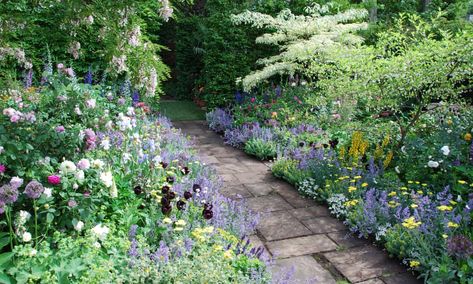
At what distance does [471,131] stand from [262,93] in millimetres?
4050

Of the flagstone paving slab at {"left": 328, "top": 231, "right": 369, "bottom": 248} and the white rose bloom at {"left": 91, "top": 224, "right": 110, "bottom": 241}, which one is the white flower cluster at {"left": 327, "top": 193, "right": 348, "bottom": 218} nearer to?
the flagstone paving slab at {"left": 328, "top": 231, "right": 369, "bottom": 248}

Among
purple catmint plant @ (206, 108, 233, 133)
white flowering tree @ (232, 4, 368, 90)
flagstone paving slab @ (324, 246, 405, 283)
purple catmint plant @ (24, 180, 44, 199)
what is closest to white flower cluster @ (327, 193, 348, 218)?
flagstone paving slab @ (324, 246, 405, 283)

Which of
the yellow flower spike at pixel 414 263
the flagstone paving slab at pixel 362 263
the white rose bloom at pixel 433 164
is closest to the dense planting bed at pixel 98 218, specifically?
the flagstone paving slab at pixel 362 263

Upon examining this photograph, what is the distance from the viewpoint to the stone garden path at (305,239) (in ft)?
9.43

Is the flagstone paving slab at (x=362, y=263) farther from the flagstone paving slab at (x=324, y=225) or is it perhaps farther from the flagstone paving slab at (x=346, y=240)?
the flagstone paving slab at (x=324, y=225)

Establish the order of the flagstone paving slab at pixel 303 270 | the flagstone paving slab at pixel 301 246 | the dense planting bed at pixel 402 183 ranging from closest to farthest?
the flagstone paving slab at pixel 303 270 → the dense planting bed at pixel 402 183 → the flagstone paving slab at pixel 301 246

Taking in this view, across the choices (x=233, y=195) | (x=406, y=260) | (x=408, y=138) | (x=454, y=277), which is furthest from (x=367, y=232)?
(x=408, y=138)

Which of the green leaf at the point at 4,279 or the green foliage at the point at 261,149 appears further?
the green foliage at the point at 261,149

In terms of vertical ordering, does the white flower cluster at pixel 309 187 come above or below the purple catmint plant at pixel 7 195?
below

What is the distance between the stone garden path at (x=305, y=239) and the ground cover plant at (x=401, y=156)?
11 cm

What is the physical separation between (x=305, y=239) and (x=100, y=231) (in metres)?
1.63

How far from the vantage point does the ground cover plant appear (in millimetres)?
2979

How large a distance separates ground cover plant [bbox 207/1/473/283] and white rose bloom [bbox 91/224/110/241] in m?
1.90

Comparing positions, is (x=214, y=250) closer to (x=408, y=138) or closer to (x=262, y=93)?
(x=408, y=138)
